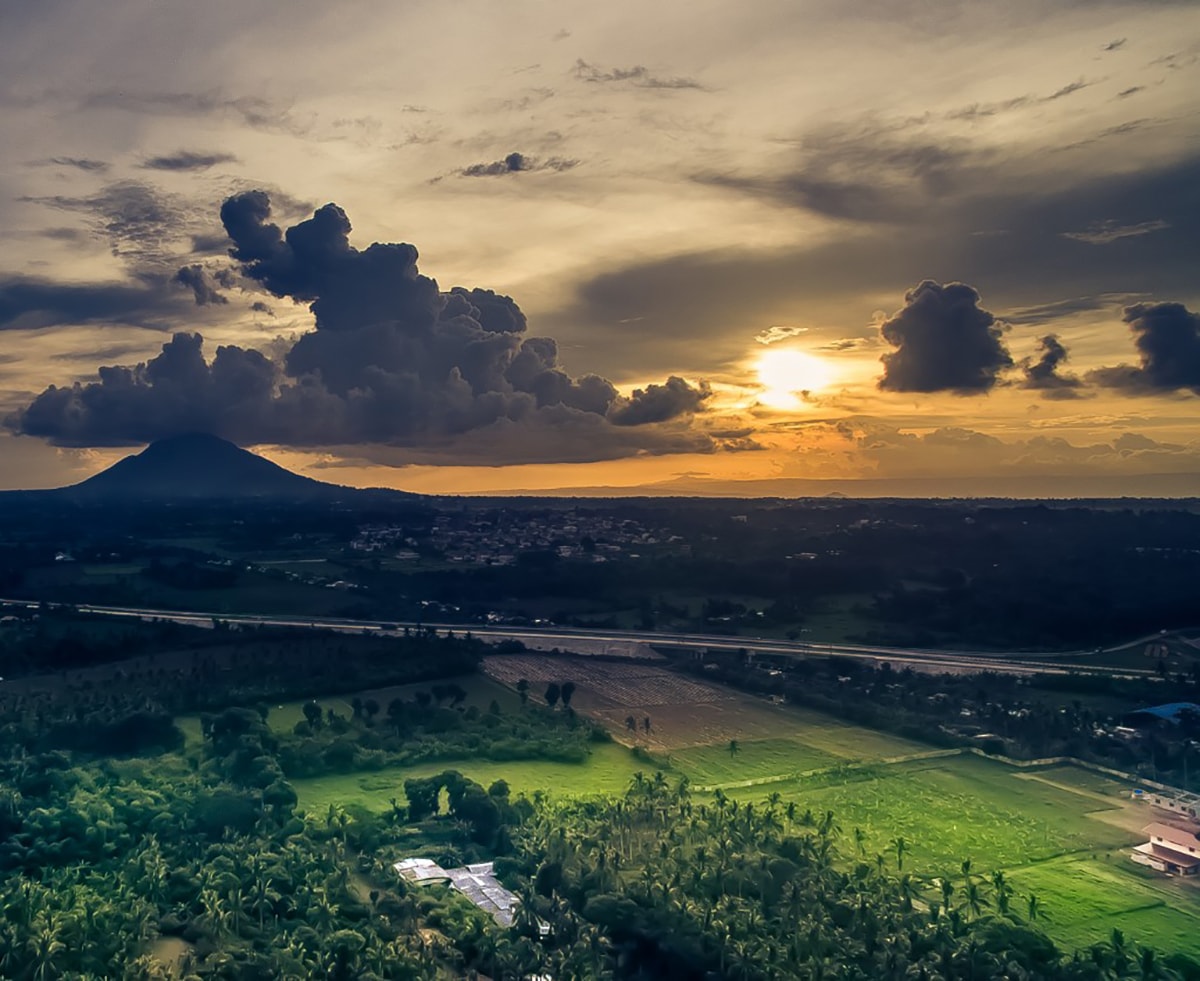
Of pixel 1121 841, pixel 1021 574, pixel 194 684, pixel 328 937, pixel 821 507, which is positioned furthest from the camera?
pixel 821 507

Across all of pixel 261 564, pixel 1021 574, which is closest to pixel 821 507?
pixel 1021 574

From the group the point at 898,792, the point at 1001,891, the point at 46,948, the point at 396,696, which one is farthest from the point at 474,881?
the point at 396,696

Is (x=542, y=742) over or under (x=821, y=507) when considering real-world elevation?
under

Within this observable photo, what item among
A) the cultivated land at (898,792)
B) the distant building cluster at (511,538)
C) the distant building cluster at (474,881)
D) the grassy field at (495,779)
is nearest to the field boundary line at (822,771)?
the cultivated land at (898,792)

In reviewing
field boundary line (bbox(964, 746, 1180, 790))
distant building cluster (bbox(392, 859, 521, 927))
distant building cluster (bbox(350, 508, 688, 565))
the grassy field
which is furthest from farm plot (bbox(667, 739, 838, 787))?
distant building cluster (bbox(350, 508, 688, 565))

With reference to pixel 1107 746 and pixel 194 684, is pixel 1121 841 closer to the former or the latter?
pixel 1107 746

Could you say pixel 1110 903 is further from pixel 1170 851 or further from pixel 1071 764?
pixel 1071 764

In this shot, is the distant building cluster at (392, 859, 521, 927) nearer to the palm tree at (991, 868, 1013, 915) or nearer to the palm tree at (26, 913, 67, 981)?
the palm tree at (26, 913, 67, 981)
